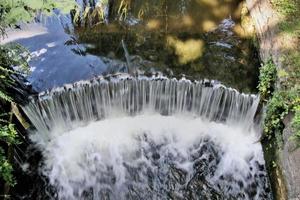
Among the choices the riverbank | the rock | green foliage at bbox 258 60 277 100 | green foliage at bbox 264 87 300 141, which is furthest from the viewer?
green foliage at bbox 258 60 277 100

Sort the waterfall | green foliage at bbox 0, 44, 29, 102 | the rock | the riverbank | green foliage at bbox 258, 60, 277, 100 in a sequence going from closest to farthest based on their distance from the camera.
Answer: the rock < the riverbank < green foliage at bbox 0, 44, 29, 102 < green foliage at bbox 258, 60, 277, 100 < the waterfall

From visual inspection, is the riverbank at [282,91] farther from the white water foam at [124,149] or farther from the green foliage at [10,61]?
the green foliage at [10,61]

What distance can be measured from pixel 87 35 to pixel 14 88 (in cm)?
173

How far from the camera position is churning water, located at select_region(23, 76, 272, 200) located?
6.13 metres

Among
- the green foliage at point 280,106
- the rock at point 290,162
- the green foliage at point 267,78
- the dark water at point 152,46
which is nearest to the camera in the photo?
the rock at point 290,162

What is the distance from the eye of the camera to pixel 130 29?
7402mm

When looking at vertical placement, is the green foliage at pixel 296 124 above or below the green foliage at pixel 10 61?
below

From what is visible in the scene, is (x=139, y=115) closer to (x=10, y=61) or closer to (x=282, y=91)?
(x=10, y=61)

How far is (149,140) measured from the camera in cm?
666

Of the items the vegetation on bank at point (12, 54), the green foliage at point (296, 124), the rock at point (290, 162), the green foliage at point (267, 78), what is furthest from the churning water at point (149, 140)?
the green foliage at point (296, 124)

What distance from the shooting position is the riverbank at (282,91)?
5.27 metres

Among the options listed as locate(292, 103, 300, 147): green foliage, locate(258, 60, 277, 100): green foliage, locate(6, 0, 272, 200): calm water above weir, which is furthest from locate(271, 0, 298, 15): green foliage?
locate(292, 103, 300, 147): green foliage

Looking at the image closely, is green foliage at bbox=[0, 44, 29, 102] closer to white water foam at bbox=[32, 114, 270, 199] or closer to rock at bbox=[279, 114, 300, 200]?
white water foam at bbox=[32, 114, 270, 199]

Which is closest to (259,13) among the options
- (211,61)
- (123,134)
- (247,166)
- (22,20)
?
(211,61)
